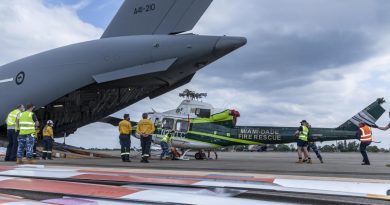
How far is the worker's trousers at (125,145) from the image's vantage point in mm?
11538

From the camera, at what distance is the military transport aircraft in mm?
10711

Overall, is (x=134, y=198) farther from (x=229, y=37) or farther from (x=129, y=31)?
(x=129, y=31)

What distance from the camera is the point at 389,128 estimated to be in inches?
407

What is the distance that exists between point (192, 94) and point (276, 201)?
83.5 ft

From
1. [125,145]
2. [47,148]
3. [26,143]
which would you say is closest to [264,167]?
[125,145]

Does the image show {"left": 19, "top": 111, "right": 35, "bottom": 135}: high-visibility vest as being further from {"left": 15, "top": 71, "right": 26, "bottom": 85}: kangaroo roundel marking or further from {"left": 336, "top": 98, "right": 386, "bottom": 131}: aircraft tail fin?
{"left": 336, "top": 98, "right": 386, "bottom": 131}: aircraft tail fin

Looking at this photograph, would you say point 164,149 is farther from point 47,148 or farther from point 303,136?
point 303,136

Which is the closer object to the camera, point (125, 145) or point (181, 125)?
point (125, 145)

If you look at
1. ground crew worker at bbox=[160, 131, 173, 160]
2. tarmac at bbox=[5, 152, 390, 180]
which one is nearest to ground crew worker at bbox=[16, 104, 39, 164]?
tarmac at bbox=[5, 152, 390, 180]

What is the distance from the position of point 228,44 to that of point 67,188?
24.1 feet

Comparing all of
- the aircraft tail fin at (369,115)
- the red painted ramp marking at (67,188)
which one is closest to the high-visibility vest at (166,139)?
the aircraft tail fin at (369,115)

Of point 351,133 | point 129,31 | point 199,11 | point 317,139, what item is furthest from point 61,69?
point 351,133

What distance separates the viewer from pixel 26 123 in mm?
10156

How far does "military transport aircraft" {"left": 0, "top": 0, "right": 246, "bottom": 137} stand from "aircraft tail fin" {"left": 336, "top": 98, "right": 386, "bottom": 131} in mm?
13096
